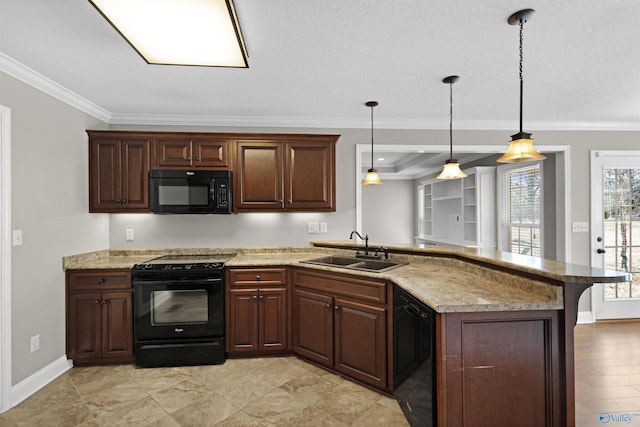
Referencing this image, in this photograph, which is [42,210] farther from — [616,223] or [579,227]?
[616,223]

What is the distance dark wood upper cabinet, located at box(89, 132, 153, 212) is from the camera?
3.14m

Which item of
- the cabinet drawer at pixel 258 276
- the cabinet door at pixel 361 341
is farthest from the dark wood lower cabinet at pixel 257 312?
the cabinet door at pixel 361 341

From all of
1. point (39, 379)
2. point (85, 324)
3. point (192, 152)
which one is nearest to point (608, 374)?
point (192, 152)

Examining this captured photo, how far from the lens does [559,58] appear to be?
2234mm

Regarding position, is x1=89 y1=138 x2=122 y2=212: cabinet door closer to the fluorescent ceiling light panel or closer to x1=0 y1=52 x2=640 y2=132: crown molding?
x1=0 y1=52 x2=640 y2=132: crown molding

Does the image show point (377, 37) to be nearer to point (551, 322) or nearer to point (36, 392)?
point (551, 322)

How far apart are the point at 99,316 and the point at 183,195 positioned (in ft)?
4.28

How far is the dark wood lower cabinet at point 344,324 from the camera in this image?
229 cm

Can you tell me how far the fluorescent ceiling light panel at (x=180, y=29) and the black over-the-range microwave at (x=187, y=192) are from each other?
1.22m

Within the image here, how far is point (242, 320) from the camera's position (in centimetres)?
293

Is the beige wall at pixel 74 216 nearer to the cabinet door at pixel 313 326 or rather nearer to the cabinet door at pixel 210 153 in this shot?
the cabinet door at pixel 210 153

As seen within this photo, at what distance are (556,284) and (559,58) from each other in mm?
1689

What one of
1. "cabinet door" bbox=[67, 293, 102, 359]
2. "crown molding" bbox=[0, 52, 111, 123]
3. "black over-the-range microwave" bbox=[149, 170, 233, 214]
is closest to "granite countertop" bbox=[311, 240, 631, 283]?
"black over-the-range microwave" bbox=[149, 170, 233, 214]

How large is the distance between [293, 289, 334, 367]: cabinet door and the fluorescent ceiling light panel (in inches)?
76.2
